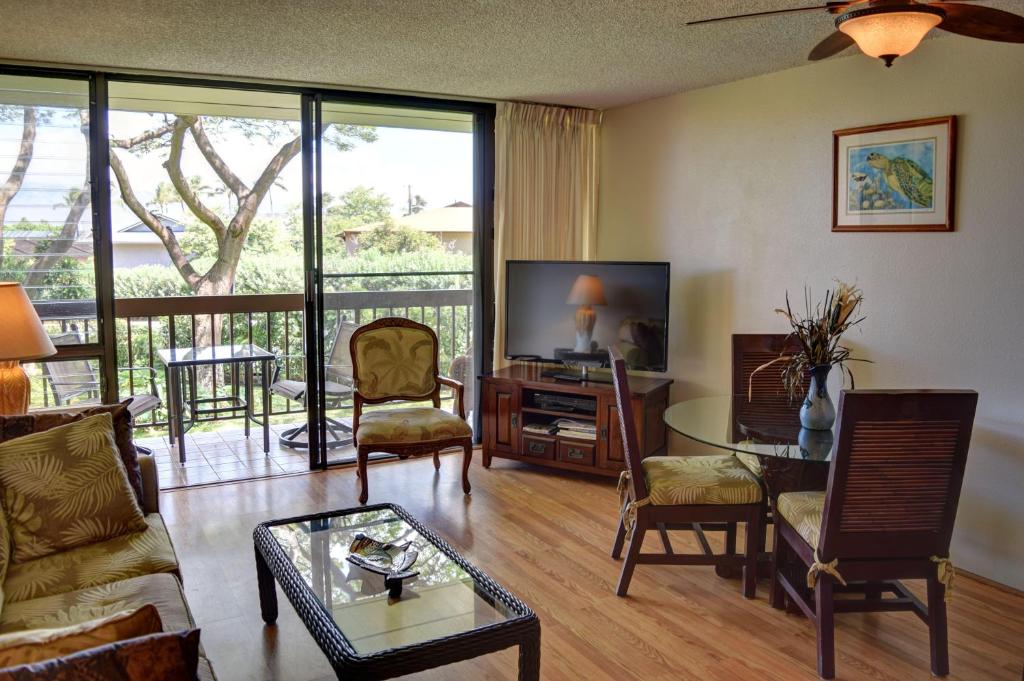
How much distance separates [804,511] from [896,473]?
1.29ft

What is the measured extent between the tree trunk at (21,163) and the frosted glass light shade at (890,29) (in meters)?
3.80

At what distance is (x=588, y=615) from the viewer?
3223 millimetres

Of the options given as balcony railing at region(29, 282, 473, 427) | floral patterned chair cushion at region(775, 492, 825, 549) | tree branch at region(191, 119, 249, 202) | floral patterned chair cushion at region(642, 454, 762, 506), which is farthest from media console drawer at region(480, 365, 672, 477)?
tree branch at region(191, 119, 249, 202)

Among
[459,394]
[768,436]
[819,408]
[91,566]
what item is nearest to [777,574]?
[768,436]

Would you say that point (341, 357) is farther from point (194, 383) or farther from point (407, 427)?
point (194, 383)

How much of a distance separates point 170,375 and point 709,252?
3.48 m

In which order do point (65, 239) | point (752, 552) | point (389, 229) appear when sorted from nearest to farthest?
point (752, 552)
point (65, 239)
point (389, 229)

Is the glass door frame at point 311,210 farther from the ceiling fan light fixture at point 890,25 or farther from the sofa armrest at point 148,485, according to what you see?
the ceiling fan light fixture at point 890,25

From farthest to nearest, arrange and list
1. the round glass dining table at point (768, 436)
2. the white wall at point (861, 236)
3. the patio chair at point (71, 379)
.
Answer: the patio chair at point (71, 379), the white wall at point (861, 236), the round glass dining table at point (768, 436)

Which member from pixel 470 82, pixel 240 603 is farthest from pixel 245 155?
pixel 240 603

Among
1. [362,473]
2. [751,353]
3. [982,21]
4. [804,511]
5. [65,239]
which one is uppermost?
[982,21]

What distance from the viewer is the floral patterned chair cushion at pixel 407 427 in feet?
14.8

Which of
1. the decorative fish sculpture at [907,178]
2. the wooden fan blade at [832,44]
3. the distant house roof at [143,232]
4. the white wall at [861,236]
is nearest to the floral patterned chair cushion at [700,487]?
the white wall at [861,236]

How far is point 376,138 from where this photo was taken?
17.1 feet
